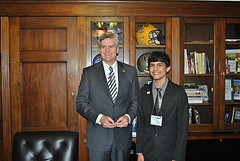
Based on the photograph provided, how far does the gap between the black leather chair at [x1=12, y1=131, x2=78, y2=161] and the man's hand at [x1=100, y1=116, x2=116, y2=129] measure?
282 millimetres

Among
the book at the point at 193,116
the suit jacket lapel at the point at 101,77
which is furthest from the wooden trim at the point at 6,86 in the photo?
the book at the point at 193,116

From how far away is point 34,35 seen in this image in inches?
97.7

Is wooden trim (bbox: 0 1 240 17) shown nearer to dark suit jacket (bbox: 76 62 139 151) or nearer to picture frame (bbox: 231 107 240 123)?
dark suit jacket (bbox: 76 62 139 151)

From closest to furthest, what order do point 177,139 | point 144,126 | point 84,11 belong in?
1. point 177,139
2. point 144,126
3. point 84,11

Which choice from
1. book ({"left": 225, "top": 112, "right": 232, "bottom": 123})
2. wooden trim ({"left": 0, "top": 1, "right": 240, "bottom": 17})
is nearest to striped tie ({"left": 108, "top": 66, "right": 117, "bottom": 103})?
wooden trim ({"left": 0, "top": 1, "right": 240, "bottom": 17})

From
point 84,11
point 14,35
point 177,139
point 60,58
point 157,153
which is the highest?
point 84,11

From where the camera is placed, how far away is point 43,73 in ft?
8.20

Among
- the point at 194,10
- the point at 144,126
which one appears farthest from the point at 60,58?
the point at 194,10

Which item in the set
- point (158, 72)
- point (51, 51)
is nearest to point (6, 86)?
point (51, 51)

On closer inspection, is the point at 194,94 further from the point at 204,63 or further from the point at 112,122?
the point at 112,122

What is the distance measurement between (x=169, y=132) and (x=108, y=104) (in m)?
0.58

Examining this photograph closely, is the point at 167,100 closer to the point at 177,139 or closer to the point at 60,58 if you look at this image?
the point at 177,139

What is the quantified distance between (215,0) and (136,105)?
1698 mm

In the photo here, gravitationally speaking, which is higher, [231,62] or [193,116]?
[231,62]
